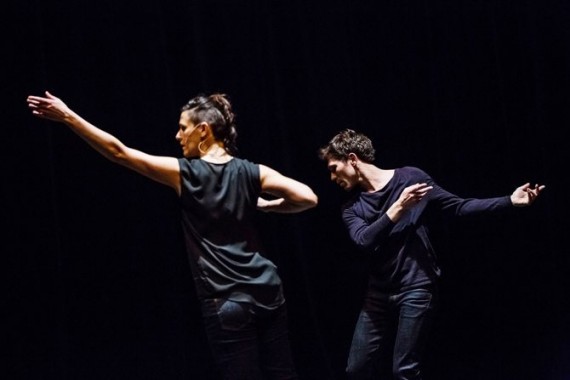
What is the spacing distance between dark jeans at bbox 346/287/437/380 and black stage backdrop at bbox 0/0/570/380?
800mm

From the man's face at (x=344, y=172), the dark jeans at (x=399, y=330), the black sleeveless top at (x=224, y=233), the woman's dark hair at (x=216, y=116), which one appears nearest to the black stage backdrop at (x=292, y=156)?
the man's face at (x=344, y=172)

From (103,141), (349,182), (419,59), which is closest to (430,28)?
(419,59)

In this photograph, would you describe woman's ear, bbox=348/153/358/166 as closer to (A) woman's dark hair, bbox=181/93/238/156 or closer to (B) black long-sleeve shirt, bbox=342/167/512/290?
(B) black long-sleeve shirt, bbox=342/167/512/290

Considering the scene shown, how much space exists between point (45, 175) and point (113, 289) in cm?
58

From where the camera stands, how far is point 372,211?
2.97 metres

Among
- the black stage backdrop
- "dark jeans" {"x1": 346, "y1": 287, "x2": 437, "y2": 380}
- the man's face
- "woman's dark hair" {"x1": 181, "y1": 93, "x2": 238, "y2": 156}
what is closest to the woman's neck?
"woman's dark hair" {"x1": 181, "y1": 93, "x2": 238, "y2": 156}

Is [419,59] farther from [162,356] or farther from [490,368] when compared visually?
[162,356]

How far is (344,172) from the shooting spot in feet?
10.1

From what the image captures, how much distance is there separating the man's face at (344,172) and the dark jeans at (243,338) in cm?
94

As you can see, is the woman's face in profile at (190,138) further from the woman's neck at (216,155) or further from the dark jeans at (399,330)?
the dark jeans at (399,330)

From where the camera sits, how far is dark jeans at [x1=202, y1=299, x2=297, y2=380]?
217cm

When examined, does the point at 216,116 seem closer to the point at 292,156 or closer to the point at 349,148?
the point at 349,148

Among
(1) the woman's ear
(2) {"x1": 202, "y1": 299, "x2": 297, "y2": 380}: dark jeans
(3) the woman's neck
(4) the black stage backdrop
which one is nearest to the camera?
(2) {"x1": 202, "y1": 299, "x2": 297, "y2": 380}: dark jeans

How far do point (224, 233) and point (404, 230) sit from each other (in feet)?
2.99
